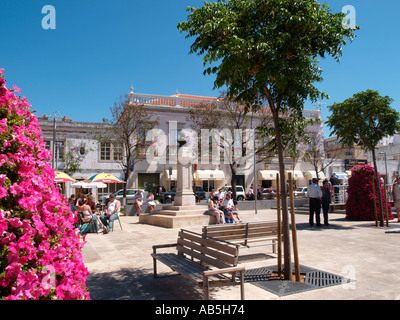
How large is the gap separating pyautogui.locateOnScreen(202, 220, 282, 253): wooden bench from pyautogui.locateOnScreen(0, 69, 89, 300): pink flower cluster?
11.6 ft

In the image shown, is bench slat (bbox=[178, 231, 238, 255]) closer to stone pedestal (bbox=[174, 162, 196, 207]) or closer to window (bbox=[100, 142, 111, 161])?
stone pedestal (bbox=[174, 162, 196, 207])

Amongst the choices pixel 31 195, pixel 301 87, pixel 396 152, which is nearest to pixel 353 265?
pixel 301 87

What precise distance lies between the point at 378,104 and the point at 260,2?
738 cm

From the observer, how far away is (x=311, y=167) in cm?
3878

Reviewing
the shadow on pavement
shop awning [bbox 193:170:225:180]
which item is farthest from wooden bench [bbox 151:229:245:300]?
shop awning [bbox 193:170:225:180]

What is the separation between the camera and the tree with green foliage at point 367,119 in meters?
10.2

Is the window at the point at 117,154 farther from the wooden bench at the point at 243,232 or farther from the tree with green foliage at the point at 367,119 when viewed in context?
the wooden bench at the point at 243,232

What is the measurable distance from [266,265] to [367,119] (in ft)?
23.8

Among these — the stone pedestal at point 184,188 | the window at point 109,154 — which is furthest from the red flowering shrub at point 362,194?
the window at point 109,154

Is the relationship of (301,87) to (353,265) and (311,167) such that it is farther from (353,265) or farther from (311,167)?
(311,167)

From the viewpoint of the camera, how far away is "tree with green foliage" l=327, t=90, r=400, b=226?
10250mm

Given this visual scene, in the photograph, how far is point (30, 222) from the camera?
216 cm

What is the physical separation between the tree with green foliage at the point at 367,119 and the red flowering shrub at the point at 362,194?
1.21m

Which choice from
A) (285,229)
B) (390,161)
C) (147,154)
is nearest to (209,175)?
(147,154)
